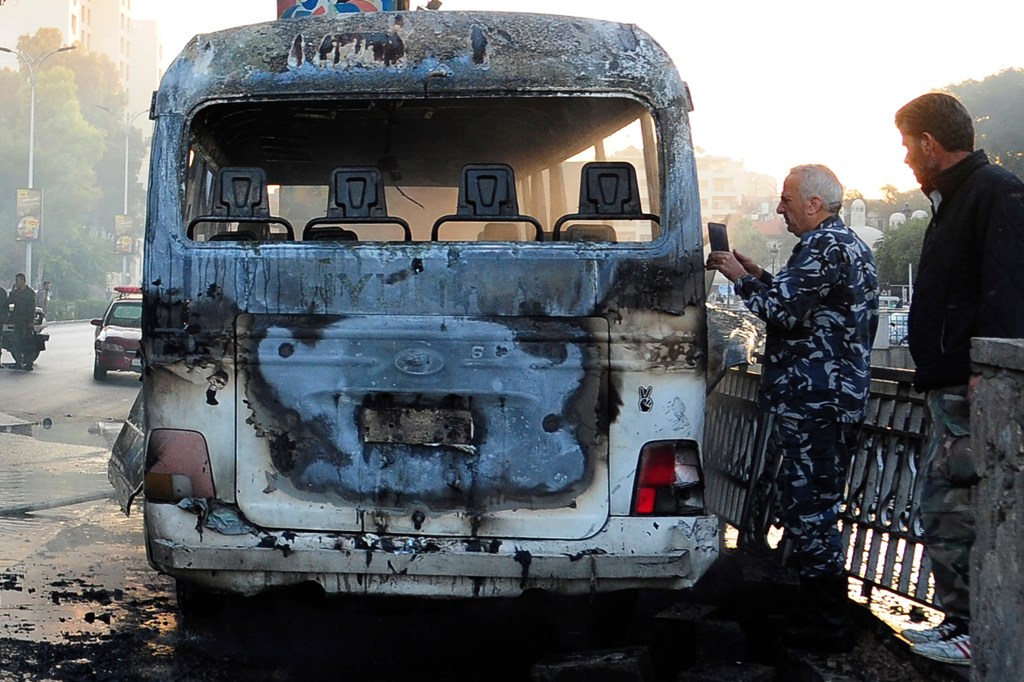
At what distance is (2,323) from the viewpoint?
2452 centimetres

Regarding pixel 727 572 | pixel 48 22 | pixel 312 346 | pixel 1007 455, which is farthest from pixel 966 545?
pixel 48 22

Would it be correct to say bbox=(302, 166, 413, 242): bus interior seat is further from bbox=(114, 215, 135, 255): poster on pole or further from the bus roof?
bbox=(114, 215, 135, 255): poster on pole

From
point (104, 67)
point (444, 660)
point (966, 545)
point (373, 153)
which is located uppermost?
point (104, 67)

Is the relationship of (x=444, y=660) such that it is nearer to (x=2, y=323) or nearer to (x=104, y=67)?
(x=2, y=323)

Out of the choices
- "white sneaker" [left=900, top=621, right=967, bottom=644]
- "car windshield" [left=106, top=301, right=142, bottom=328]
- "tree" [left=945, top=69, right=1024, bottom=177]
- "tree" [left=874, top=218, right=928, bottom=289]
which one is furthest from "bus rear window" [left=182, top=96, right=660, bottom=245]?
"tree" [left=945, top=69, right=1024, bottom=177]

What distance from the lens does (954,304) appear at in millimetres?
4316

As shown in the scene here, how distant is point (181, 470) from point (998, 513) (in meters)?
2.71

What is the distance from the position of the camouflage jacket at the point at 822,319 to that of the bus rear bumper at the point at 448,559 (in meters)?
0.76

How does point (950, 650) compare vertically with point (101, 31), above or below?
below

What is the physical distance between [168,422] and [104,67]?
9322 centimetres

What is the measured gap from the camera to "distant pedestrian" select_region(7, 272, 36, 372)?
937 inches

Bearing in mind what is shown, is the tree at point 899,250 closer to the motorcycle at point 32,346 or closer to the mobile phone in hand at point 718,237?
the motorcycle at point 32,346

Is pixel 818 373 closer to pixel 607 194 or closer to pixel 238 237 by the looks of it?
pixel 607 194

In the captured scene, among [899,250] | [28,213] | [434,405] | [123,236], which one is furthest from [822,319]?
[123,236]
